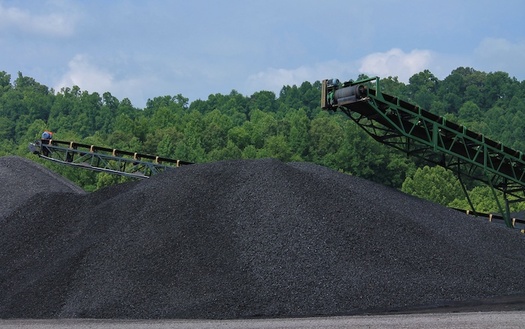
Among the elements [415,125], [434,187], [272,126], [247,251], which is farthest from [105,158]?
[272,126]

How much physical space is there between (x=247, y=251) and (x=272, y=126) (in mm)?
75775

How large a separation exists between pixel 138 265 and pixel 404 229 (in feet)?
21.2

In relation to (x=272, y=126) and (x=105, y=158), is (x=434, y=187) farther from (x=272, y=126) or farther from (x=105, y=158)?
(x=105, y=158)

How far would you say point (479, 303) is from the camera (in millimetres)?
17062

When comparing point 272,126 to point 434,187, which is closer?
point 434,187

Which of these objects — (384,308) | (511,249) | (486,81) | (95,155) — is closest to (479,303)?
(384,308)

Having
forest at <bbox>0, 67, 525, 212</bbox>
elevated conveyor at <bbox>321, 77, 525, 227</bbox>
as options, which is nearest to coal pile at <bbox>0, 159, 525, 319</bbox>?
elevated conveyor at <bbox>321, 77, 525, 227</bbox>

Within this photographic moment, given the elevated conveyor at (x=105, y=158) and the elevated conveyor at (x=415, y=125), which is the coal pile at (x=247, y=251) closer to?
the elevated conveyor at (x=415, y=125)

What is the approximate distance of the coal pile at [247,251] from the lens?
16969mm

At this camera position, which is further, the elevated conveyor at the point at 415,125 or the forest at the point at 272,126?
the forest at the point at 272,126

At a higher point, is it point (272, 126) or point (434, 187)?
point (272, 126)

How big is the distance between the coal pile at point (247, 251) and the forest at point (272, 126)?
40.5m

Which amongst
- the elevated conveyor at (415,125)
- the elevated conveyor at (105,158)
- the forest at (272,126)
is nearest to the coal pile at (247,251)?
the elevated conveyor at (415,125)

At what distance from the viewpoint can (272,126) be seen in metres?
93.6
